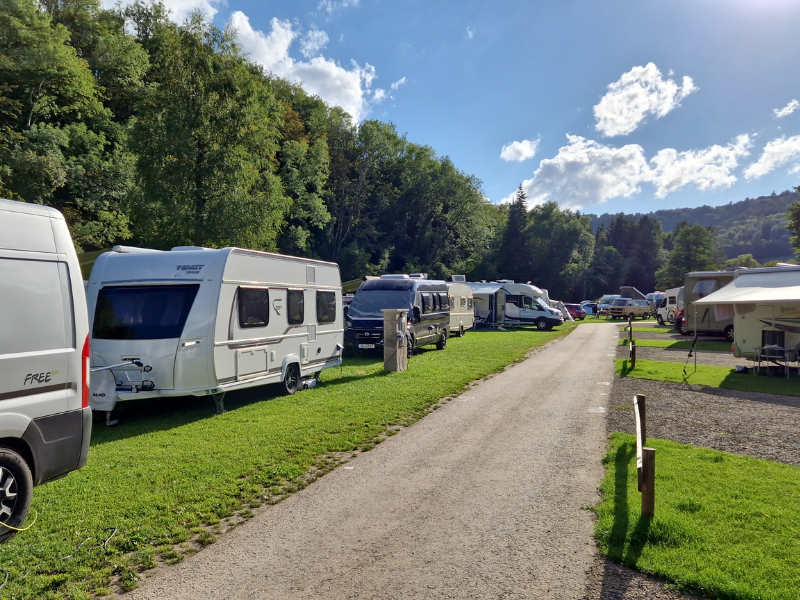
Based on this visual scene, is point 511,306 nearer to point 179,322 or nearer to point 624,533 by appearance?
point 179,322

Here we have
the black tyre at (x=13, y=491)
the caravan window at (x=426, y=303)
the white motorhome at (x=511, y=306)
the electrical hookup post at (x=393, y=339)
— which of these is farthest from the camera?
the white motorhome at (x=511, y=306)

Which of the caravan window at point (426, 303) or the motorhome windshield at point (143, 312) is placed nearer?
the motorhome windshield at point (143, 312)

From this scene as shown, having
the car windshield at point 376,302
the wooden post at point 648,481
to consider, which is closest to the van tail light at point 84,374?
the wooden post at point 648,481

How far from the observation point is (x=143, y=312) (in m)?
8.55

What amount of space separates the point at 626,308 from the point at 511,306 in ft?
55.6

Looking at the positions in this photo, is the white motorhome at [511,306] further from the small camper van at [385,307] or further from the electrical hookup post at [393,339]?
the electrical hookup post at [393,339]

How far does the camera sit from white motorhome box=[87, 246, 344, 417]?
827cm

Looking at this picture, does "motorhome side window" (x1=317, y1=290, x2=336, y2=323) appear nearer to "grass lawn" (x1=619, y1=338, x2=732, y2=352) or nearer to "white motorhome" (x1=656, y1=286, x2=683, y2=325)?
"grass lawn" (x1=619, y1=338, x2=732, y2=352)

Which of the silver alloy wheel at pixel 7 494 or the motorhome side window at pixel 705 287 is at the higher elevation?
the motorhome side window at pixel 705 287

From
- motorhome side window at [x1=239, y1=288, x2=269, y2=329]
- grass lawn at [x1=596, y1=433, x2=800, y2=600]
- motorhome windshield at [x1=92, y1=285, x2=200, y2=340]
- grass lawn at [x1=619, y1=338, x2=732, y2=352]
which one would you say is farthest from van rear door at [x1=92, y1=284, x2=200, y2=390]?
grass lawn at [x1=619, y1=338, x2=732, y2=352]

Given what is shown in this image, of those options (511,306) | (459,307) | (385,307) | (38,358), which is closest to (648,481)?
(38,358)

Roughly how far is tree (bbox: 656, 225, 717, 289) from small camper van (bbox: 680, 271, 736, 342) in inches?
2006

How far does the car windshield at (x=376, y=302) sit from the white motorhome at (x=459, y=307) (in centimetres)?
653

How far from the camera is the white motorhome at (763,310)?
539 inches
